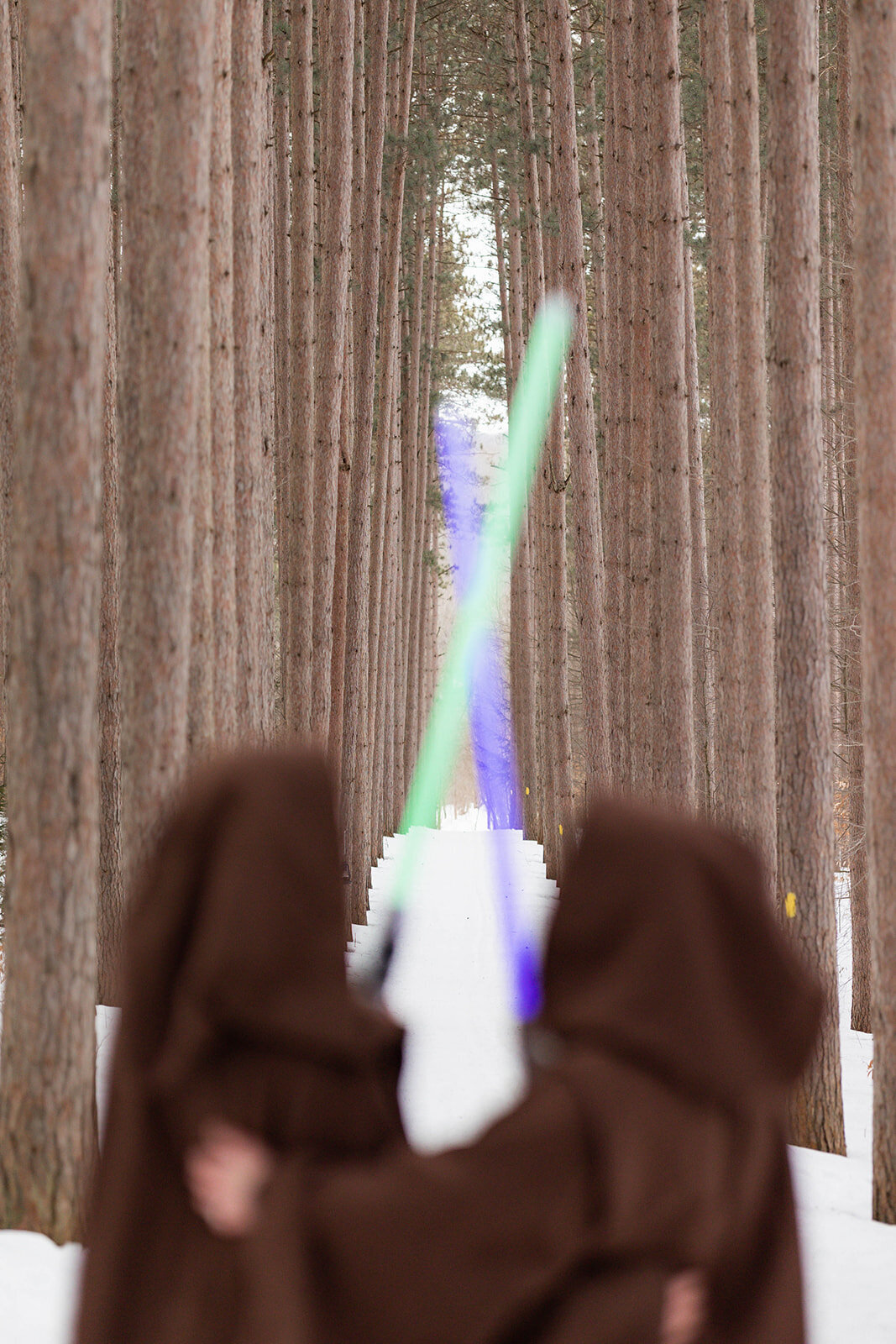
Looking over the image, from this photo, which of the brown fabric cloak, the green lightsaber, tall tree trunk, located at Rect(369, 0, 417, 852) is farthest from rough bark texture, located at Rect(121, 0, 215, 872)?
tall tree trunk, located at Rect(369, 0, 417, 852)

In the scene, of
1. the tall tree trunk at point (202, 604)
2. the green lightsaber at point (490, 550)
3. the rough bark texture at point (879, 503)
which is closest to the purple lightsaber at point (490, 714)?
the green lightsaber at point (490, 550)

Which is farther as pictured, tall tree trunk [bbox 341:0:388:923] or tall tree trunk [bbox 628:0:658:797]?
tall tree trunk [bbox 341:0:388:923]

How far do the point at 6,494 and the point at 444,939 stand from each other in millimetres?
6336

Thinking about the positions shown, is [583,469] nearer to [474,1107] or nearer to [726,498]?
[726,498]

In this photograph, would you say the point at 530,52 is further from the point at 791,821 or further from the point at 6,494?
the point at 791,821

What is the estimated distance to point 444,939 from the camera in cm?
1138

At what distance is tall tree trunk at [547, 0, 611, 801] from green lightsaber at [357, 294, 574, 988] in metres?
0.29

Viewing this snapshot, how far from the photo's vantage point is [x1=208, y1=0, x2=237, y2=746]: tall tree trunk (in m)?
5.41

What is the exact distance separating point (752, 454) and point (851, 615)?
4.71 meters

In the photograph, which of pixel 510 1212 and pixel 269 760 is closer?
pixel 510 1212

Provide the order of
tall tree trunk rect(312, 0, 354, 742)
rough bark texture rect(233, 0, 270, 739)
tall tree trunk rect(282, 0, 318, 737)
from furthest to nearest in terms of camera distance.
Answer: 1. tall tree trunk rect(312, 0, 354, 742)
2. tall tree trunk rect(282, 0, 318, 737)
3. rough bark texture rect(233, 0, 270, 739)

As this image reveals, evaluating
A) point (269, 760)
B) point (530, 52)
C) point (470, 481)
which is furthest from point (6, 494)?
point (470, 481)

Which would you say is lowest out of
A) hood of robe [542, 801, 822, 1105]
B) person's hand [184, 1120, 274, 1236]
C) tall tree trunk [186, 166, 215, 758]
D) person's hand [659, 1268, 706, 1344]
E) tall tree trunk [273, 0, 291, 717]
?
person's hand [659, 1268, 706, 1344]

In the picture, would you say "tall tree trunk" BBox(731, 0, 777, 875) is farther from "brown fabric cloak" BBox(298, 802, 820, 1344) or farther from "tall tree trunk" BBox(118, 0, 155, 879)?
"brown fabric cloak" BBox(298, 802, 820, 1344)
